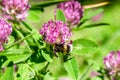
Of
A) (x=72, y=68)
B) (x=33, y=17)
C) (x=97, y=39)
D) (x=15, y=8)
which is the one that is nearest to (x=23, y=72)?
(x=72, y=68)

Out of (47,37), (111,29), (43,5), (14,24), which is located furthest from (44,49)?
(111,29)

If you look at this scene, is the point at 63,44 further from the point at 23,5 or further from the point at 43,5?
the point at 43,5

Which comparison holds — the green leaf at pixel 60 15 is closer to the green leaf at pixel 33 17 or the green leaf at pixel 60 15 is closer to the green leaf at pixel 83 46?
the green leaf at pixel 83 46

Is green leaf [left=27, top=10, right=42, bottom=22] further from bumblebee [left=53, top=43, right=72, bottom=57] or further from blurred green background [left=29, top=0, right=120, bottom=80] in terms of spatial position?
bumblebee [left=53, top=43, right=72, bottom=57]

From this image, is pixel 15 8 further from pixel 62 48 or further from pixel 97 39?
pixel 97 39

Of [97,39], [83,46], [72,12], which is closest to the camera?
[83,46]

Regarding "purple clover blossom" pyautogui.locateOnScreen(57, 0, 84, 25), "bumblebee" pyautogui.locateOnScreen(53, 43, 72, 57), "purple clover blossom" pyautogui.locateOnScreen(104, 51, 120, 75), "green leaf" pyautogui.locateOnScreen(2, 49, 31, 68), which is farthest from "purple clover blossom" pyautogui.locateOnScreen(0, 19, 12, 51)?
"purple clover blossom" pyautogui.locateOnScreen(104, 51, 120, 75)
